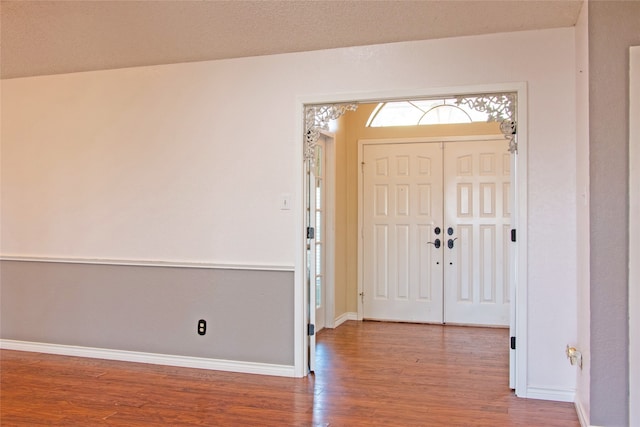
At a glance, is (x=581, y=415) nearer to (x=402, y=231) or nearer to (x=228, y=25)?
(x=402, y=231)

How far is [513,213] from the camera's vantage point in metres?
3.26

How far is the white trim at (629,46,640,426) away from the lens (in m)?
2.54

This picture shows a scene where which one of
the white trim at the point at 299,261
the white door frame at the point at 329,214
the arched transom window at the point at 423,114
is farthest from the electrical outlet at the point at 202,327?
the arched transom window at the point at 423,114

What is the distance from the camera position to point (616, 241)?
2.58 meters

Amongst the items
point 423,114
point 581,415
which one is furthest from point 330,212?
point 581,415

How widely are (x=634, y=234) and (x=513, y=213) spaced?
2.60 feet

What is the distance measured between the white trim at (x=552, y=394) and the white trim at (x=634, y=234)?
58cm

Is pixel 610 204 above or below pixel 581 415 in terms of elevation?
above

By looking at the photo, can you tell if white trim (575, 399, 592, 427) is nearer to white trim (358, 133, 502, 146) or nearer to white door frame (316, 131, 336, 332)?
white door frame (316, 131, 336, 332)

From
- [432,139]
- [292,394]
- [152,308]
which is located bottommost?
[292,394]

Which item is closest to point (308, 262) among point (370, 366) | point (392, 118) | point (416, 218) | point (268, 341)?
point (268, 341)

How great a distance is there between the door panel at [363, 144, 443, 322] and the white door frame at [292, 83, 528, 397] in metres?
2.12

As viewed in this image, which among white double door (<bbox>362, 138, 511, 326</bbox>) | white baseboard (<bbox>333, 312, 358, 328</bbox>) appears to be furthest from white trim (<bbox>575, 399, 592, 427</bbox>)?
white baseboard (<bbox>333, 312, 358, 328</bbox>)

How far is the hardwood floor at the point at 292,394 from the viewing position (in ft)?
9.43
